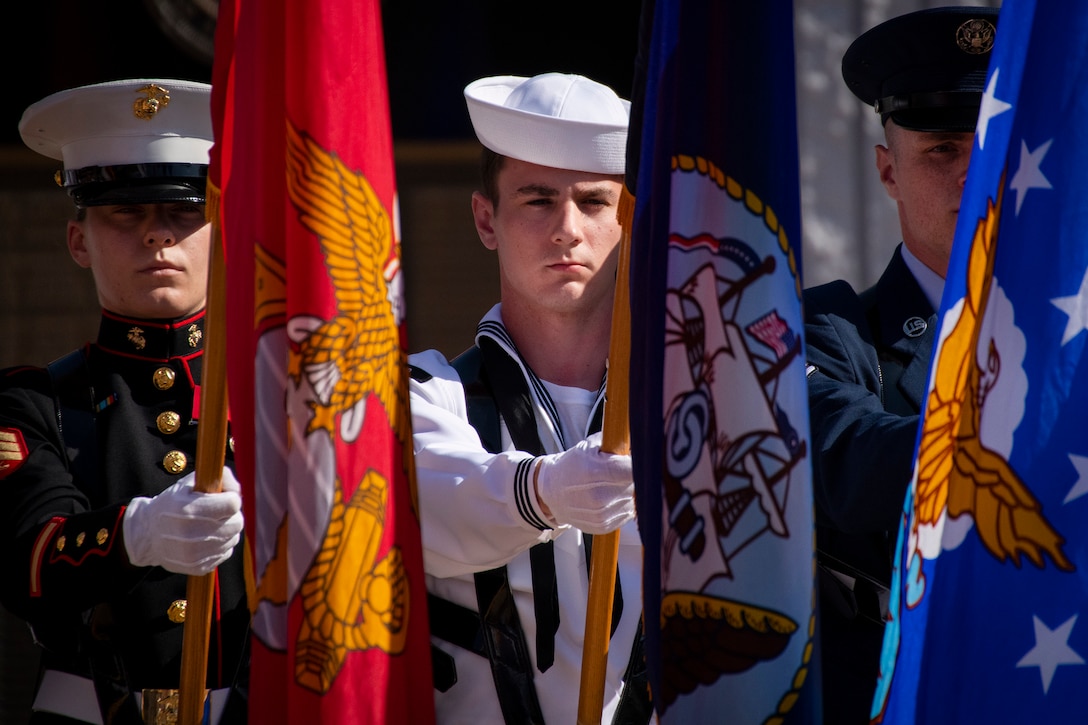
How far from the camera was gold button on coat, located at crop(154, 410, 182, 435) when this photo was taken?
108 inches

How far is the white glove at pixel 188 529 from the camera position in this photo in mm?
2287

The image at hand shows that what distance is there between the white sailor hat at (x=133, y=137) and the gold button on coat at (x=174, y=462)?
19.2 inches

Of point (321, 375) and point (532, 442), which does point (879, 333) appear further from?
point (321, 375)

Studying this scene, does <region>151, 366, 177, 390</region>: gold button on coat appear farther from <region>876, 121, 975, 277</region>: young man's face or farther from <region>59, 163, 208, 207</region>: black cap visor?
<region>876, 121, 975, 277</region>: young man's face

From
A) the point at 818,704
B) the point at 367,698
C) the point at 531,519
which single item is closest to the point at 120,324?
the point at 531,519

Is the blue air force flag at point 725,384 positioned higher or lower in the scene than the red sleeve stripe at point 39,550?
higher

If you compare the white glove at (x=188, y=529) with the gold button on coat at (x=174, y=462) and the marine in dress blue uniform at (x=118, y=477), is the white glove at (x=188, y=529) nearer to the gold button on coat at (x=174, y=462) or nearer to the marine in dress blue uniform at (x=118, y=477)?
the marine in dress blue uniform at (x=118, y=477)

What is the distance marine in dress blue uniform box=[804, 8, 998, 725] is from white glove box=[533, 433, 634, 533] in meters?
0.29


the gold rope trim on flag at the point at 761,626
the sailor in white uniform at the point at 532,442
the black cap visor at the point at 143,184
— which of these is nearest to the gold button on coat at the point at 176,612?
the sailor in white uniform at the point at 532,442

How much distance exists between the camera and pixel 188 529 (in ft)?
7.53

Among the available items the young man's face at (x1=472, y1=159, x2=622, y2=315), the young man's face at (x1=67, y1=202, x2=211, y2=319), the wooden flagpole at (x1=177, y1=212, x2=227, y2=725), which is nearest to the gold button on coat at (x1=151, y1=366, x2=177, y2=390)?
the young man's face at (x1=67, y1=202, x2=211, y2=319)

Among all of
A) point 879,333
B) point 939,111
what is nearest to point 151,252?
point 879,333

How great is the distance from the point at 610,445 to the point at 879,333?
1.81 feet

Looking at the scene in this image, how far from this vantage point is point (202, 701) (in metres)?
2.24
